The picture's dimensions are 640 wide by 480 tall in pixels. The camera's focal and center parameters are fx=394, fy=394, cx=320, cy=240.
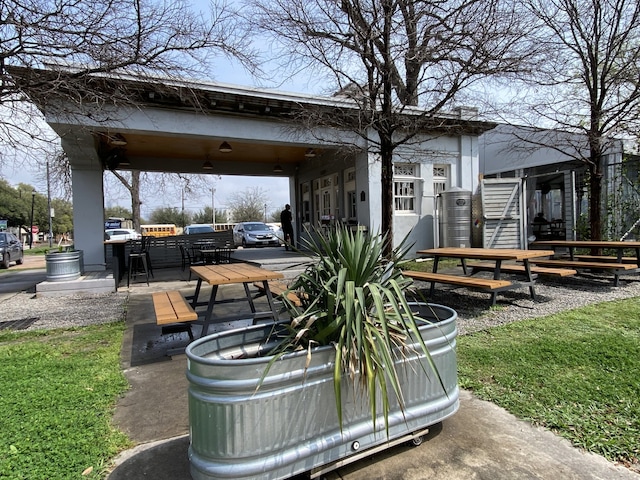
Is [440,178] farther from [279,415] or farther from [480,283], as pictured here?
[279,415]

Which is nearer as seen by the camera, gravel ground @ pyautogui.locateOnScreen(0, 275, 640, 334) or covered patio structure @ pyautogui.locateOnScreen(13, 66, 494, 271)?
gravel ground @ pyautogui.locateOnScreen(0, 275, 640, 334)

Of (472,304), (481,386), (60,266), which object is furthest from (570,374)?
(60,266)

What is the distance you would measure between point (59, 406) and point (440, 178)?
37.2ft

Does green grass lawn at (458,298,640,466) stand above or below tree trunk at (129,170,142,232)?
below

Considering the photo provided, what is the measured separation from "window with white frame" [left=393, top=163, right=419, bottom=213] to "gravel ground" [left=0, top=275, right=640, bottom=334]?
4.41m

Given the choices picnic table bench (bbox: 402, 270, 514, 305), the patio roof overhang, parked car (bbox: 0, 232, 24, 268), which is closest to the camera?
the patio roof overhang

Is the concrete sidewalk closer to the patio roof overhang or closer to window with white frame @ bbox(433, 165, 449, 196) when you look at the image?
the patio roof overhang

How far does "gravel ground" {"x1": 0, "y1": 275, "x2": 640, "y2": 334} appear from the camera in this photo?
5348 millimetres

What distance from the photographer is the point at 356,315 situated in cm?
205

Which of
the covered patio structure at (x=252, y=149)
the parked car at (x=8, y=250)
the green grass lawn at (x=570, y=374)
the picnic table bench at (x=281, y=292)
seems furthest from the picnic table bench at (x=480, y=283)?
the parked car at (x=8, y=250)

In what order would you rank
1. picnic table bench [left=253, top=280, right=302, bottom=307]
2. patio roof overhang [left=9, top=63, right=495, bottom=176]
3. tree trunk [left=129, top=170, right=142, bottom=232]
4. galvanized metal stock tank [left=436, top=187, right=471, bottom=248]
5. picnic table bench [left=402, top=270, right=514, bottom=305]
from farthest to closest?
tree trunk [left=129, top=170, right=142, bottom=232]
galvanized metal stock tank [left=436, top=187, right=471, bottom=248]
picnic table bench [left=402, top=270, right=514, bottom=305]
patio roof overhang [left=9, top=63, right=495, bottom=176]
picnic table bench [left=253, top=280, right=302, bottom=307]

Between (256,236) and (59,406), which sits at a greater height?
(256,236)

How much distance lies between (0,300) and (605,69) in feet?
41.4

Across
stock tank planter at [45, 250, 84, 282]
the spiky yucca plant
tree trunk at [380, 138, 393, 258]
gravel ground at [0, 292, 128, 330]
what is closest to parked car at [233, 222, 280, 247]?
stock tank planter at [45, 250, 84, 282]
